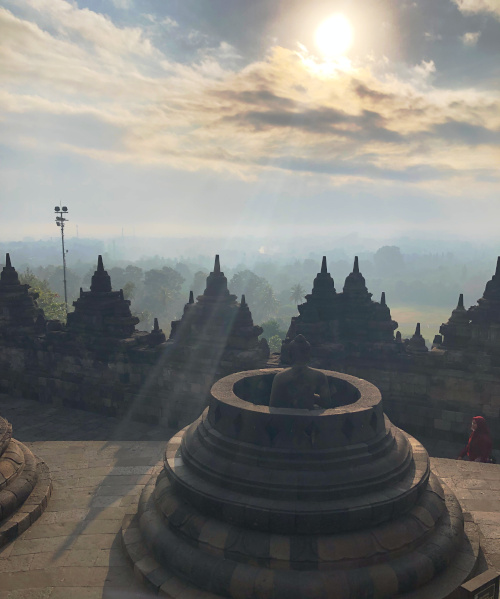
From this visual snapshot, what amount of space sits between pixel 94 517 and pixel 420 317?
161m

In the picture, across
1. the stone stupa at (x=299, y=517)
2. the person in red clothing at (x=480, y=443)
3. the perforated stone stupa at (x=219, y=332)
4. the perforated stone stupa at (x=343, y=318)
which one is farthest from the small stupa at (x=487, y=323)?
the stone stupa at (x=299, y=517)

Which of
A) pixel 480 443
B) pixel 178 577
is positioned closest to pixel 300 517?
pixel 178 577

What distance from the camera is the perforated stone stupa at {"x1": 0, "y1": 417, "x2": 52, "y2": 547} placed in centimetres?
688

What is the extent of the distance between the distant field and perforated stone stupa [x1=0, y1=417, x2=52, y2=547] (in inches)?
4835

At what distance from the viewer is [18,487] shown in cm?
742

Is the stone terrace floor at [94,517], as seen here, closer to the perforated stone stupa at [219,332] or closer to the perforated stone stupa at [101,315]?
the perforated stone stupa at [219,332]

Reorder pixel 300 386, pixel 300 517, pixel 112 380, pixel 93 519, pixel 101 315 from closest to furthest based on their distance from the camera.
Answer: pixel 300 517, pixel 300 386, pixel 93 519, pixel 112 380, pixel 101 315

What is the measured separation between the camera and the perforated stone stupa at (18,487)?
6879mm

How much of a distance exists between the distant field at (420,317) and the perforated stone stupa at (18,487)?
4835 inches

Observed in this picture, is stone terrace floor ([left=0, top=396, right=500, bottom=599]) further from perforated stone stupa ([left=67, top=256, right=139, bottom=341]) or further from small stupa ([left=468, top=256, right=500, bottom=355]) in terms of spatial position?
perforated stone stupa ([left=67, top=256, right=139, bottom=341])

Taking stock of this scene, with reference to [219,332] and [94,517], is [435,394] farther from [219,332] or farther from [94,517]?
[94,517]

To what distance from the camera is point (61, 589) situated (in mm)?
5719

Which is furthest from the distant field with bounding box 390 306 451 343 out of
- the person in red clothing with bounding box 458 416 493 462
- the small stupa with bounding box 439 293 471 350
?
the person in red clothing with bounding box 458 416 493 462

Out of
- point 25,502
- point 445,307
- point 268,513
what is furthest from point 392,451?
point 445,307
